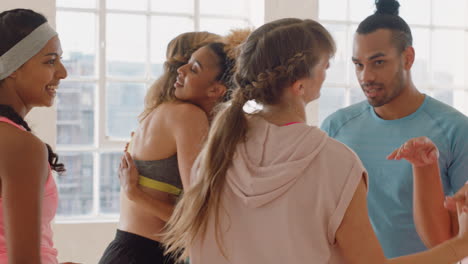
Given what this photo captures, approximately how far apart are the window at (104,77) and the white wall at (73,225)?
191mm

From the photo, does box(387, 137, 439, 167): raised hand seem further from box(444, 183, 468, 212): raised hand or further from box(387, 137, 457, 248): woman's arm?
box(444, 183, 468, 212): raised hand

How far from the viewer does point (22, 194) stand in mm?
1516

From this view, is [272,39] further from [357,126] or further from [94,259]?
[94,259]

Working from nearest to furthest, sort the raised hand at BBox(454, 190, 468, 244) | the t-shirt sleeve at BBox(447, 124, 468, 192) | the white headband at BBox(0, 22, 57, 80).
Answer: the raised hand at BBox(454, 190, 468, 244)
the white headband at BBox(0, 22, 57, 80)
the t-shirt sleeve at BBox(447, 124, 468, 192)

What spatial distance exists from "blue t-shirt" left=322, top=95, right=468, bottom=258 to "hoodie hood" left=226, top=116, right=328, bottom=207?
2.88 ft

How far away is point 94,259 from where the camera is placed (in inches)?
165

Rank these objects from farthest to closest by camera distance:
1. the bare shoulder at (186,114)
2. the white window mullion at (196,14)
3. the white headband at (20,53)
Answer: the white window mullion at (196,14) → the bare shoulder at (186,114) → the white headband at (20,53)

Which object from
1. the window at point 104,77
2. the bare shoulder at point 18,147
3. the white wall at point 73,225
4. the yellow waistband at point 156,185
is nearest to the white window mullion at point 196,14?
the window at point 104,77

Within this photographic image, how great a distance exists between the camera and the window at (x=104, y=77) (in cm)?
445

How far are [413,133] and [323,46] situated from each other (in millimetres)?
905

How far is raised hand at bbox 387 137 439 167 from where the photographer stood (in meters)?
1.78

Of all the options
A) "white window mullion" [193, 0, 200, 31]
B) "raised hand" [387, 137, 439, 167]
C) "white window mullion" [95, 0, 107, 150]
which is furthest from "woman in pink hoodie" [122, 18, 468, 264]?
"white window mullion" [193, 0, 200, 31]

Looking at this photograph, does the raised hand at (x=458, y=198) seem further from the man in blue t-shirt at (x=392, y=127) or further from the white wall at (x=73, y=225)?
the white wall at (x=73, y=225)

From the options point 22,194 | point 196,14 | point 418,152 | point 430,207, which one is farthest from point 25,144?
point 196,14
